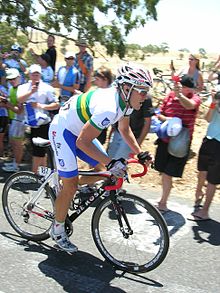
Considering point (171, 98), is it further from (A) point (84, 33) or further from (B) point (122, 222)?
(A) point (84, 33)

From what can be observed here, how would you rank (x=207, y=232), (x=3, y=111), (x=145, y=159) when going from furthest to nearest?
→ (x=3, y=111) < (x=207, y=232) < (x=145, y=159)

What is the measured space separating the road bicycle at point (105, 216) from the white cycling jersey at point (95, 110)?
442 millimetres

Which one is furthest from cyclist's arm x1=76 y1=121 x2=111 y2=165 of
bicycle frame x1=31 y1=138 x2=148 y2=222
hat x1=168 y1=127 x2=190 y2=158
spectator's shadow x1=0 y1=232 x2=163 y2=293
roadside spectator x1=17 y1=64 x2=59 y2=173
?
roadside spectator x1=17 y1=64 x2=59 y2=173

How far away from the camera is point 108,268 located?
427cm

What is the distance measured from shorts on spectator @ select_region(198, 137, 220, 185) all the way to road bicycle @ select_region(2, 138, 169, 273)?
1.36m

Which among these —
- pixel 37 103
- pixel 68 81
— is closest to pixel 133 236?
pixel 37 103

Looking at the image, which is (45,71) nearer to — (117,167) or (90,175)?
(90,175)

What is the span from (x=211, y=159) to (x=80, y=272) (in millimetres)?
2339

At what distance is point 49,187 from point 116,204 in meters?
0.83

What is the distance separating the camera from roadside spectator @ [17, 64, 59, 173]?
20.6 ft

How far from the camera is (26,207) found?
4.72 metres

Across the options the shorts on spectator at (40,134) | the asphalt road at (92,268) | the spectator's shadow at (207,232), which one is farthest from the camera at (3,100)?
the spectator's shadow at (207,232)

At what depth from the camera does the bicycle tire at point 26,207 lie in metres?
4.61

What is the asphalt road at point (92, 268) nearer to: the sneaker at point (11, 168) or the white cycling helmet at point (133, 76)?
the white cycling helmet at point (133, 76)
